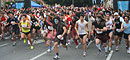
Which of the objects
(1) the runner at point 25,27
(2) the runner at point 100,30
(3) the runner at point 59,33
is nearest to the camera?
(3) the runner at point 59,33

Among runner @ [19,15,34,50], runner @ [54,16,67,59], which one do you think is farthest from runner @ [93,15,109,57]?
runner @ [19,15,34,50]

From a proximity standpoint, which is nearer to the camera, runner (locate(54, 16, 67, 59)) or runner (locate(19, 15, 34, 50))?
runner (locate(54, 16, 67, 59))

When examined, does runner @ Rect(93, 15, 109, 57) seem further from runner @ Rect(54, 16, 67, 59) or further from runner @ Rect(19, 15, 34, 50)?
runner @ Rect(19, 15, 34, 50)

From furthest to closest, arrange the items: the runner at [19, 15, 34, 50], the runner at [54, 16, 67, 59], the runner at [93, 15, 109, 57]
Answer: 1. the runner at [19, 15, 34, 50]
2. the runner at [93, 15, 109, 57]
3. the runner at [54, 16, 67, 59]

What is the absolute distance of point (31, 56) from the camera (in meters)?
10.7

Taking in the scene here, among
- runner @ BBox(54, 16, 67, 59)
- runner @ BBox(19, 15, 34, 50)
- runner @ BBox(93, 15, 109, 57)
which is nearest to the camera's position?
runner @ BBox(54, 16, 67, 59)

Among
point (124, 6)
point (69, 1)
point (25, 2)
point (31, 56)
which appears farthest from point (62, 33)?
point (69, 1)

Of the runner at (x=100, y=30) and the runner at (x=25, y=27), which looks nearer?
the runner at (x=100, y=30)

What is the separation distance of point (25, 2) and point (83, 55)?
774 inches

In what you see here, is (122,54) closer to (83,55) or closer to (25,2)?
(83,55)

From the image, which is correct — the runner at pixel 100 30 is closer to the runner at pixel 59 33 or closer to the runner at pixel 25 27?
the runner at pixel 59 33

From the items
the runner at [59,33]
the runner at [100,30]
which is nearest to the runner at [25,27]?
the runner at [59,33]

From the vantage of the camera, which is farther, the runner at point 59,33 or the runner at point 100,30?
the runner at point 100,30

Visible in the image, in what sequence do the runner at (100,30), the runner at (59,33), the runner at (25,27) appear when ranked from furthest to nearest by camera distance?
the runner at (25,27) < the runner at (100,30) < the runner at (59,33)
